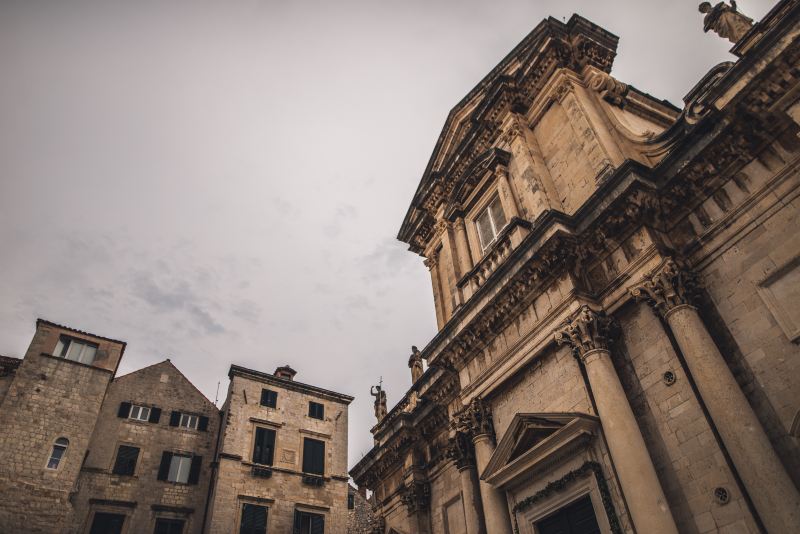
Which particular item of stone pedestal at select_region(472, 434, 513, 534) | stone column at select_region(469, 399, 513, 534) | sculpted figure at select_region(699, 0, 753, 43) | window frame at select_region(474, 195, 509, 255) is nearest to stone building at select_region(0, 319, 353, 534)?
stone column at select_region(469, 399, 513, 534)

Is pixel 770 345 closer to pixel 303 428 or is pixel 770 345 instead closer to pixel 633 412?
pixel 633 412

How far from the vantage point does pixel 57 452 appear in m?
24.3

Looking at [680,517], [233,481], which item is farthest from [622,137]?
[233,481]

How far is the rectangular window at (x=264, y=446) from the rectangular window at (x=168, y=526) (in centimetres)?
466

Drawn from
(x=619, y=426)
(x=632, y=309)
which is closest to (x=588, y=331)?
(x=632, y=309)

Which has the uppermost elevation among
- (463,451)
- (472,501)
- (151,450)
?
(151,450)

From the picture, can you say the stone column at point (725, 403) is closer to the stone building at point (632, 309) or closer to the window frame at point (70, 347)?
the stone building at point (632, 309)

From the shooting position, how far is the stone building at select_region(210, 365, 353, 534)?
→ 2750 cm

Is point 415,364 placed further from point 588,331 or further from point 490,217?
point 588,331

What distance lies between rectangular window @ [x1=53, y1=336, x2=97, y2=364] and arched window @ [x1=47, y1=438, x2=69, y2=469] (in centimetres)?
430

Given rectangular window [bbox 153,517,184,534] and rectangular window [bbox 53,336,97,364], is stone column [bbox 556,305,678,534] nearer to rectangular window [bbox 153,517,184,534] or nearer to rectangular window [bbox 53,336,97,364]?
rectangular window [bbox 153,517,184,534]

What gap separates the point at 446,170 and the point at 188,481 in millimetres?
22118

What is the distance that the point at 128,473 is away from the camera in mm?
26219

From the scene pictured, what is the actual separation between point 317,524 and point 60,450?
45.4ft
